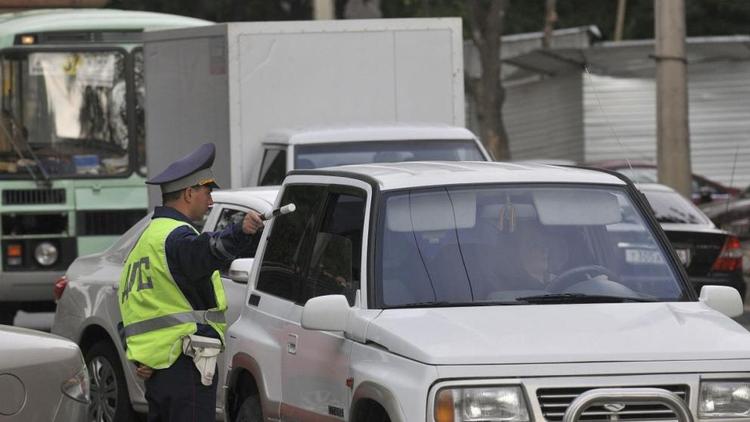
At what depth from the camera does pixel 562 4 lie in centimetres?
5350

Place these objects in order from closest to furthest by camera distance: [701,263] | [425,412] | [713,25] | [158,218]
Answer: [425,412] → [158,218] → [701,263] → [713,25]

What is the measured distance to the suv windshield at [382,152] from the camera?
43.5 feet

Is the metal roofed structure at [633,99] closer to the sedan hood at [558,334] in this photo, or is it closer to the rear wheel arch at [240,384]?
the rear wheel arch at [240,384]

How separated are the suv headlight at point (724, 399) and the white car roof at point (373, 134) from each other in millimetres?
7513

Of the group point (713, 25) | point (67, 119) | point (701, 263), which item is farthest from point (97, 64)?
point (713, 25)

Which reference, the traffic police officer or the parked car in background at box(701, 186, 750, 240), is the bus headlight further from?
the parked car in background at box(701, 186, 750, 240)

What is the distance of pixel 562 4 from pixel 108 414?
4473 centimetres

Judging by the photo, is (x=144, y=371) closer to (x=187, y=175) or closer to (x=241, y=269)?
(x=187, y=175)

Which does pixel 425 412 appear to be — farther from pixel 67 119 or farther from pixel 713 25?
pixel 713 25

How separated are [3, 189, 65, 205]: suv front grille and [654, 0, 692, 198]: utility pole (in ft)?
23.6

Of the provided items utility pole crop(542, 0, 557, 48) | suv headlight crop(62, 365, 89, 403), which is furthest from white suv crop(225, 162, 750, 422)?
utility pole crop(542, 0, 557, 48)

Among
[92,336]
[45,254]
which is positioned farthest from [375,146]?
[45,254]

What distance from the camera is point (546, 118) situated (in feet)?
145

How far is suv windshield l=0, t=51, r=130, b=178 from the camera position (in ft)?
52.1
